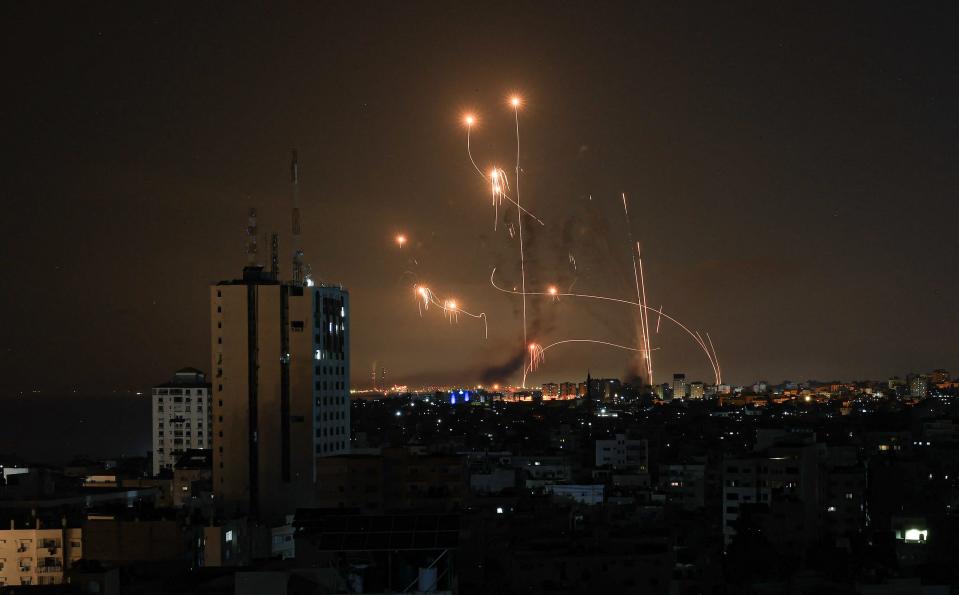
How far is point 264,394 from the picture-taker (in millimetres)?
27812

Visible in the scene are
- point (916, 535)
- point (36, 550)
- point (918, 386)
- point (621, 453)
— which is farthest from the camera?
point (918, 386)

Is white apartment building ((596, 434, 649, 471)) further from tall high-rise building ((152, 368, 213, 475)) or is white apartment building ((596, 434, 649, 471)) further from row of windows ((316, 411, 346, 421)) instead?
row of windows ((316, 411, 346, 421))

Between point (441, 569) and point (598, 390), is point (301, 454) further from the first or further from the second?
point (598, 390)

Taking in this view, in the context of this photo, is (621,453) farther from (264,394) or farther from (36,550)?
(36,550)

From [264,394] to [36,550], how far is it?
6546 millimetres

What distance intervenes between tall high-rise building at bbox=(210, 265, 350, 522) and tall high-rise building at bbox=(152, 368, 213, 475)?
72.1ft

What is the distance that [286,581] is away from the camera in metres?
10.5

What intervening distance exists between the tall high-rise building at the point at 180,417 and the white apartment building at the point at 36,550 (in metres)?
26.9

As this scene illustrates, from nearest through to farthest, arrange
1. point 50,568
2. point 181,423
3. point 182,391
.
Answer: point 50,568
point 181,423
point 182,391

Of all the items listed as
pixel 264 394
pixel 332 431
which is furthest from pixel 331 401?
pixel 264 394

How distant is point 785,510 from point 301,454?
957 centimetres

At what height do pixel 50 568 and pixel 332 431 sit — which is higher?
pixel 332 431

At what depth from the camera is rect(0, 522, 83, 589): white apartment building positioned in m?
22.2

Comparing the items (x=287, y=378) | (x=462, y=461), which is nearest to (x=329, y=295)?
(x=287, y=378)
